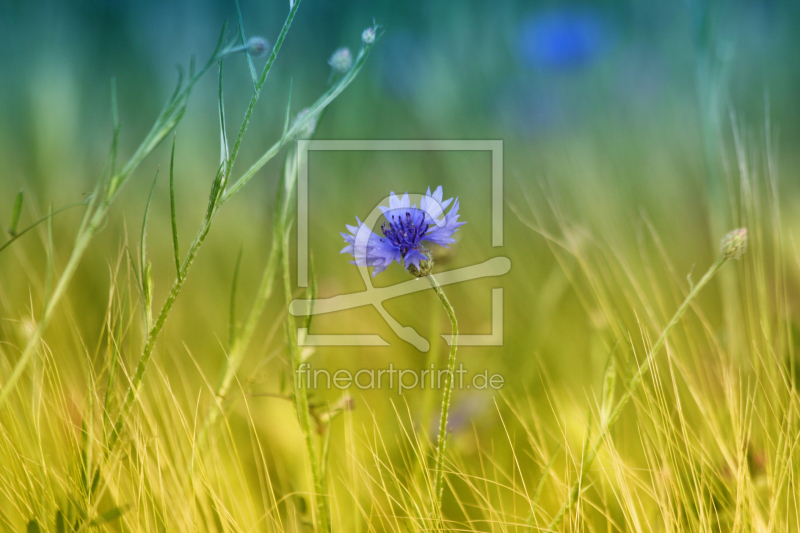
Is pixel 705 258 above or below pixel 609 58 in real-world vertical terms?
below

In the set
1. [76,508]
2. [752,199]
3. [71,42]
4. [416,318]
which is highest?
[71,42]

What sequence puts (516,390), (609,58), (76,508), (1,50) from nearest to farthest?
(76,508) < (516,390) < (1,50) < (609,58)

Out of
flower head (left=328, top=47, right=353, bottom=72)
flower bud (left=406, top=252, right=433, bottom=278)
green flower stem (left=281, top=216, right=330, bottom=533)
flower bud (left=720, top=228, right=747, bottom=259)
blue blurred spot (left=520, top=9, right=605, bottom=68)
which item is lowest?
green flower stem (left=281, top=216, right=330, bottom=533)

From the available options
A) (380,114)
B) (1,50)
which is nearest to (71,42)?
(1,50)

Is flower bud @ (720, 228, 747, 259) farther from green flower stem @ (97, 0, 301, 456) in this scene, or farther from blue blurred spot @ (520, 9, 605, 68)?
blue blurred spot @ (520, 9, 605, 68)

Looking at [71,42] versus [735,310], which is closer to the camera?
[735,310]

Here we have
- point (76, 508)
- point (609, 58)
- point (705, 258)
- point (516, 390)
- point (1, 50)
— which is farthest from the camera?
point (609, 58)

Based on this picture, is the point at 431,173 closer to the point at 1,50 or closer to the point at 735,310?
the point at 735,310

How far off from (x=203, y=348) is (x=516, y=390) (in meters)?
0.35

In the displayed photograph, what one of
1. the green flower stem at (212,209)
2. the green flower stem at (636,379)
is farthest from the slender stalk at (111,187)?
the green flower stem at (636,379)

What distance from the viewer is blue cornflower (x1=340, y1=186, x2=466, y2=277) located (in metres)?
0.38

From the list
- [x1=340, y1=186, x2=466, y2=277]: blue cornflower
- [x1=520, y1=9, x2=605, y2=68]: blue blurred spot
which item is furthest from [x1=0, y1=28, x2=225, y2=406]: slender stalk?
[x1=520, y1=9, x2=605, y2=68]: blue blurred spot

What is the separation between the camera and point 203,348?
1.98 ft

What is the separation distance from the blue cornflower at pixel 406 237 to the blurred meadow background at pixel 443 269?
11 cm
